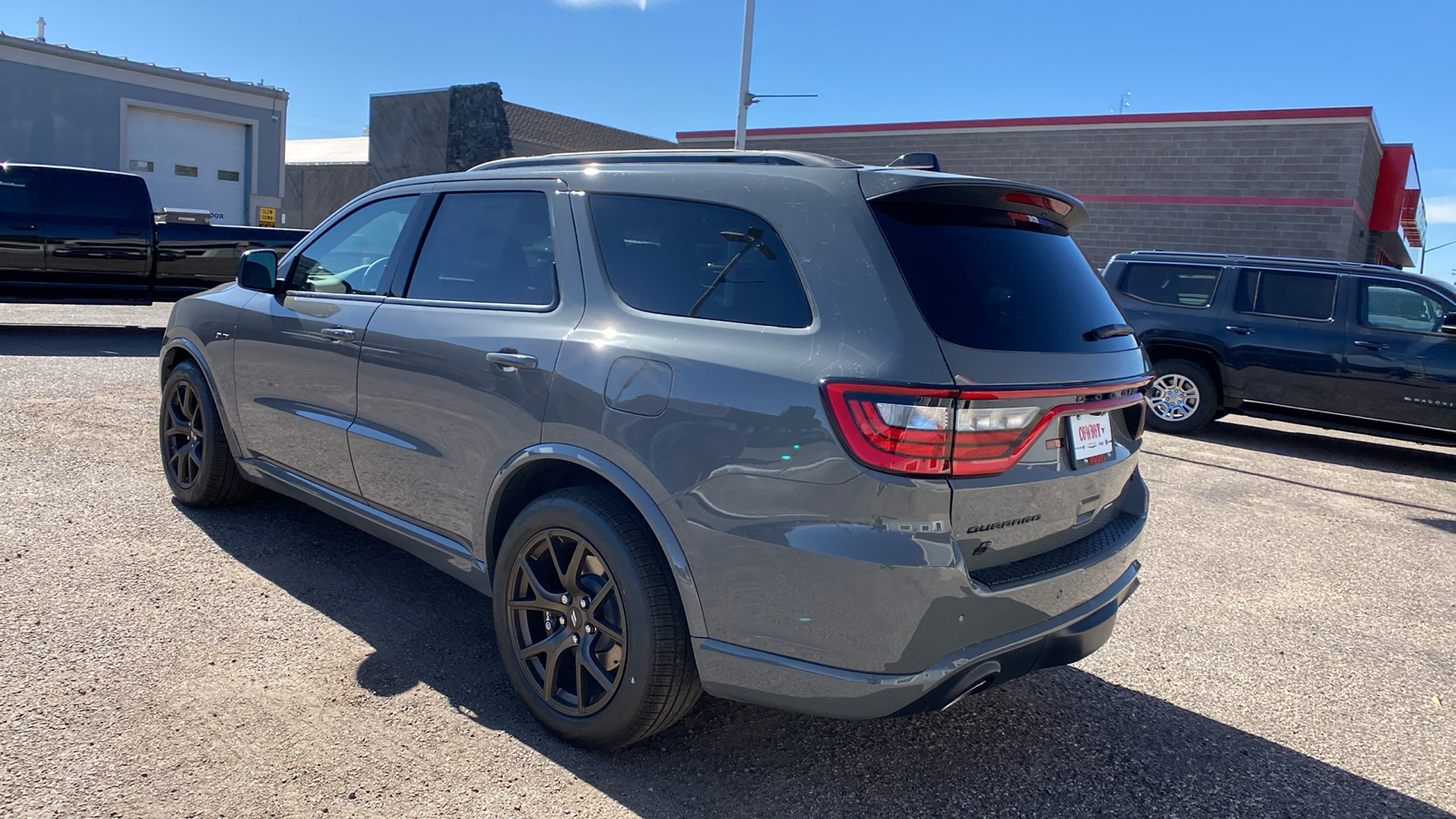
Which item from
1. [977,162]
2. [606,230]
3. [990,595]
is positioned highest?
[977,162]

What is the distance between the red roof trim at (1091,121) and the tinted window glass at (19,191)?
17.0 metres

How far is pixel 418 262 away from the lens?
3736mm

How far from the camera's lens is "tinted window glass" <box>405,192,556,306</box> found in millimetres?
3291

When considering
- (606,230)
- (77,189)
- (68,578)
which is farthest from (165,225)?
(606,230)

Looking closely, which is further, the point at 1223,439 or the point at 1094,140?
the point at 1094,140

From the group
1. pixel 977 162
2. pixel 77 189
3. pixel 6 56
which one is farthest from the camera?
pixel 977 162

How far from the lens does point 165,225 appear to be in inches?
474

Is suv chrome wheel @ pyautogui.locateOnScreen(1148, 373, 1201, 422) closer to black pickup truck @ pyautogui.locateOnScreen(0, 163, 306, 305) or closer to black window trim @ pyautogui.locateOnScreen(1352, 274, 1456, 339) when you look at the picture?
black window trim @ pyautogui.locateOnScreen(1352, 274, 1456, 339)

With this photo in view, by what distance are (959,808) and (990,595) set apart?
2.39 feet

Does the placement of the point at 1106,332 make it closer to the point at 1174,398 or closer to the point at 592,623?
the point at 592,623

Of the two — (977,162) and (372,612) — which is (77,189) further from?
(977,162)

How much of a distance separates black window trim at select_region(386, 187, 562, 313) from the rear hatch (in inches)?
43.6

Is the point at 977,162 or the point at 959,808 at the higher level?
the point at 977,162

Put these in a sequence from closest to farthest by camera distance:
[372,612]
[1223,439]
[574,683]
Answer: [574,683] < [372,612] < [1223,439]
